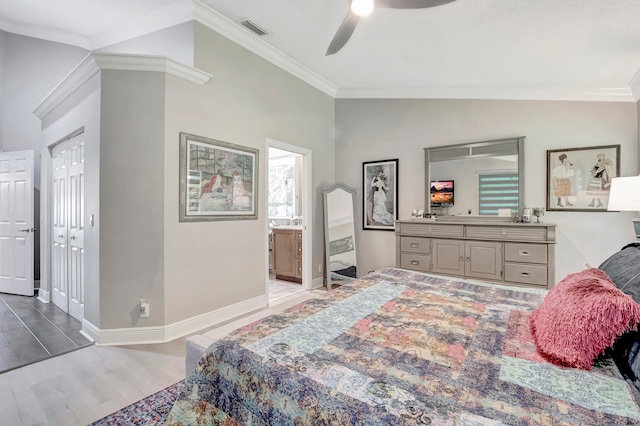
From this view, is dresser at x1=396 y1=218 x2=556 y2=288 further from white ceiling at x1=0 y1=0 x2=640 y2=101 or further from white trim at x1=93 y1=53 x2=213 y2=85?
white trim at x1=93 y1=53 x2=213 y2=85

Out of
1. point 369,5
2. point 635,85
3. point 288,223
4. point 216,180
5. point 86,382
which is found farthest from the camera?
point 288,223

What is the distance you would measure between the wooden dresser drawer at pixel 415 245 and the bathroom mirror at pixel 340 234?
2.91ft

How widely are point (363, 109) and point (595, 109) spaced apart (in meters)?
2.78

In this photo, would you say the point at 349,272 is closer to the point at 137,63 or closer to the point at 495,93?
the point at 495,93

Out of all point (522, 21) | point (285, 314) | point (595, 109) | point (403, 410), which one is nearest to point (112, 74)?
point (285, 314)

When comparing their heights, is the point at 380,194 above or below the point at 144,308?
above

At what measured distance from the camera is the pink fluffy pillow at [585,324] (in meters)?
1.07

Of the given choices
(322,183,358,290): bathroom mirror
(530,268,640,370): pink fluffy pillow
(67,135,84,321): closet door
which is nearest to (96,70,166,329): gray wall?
(67,135,84,321): closet door

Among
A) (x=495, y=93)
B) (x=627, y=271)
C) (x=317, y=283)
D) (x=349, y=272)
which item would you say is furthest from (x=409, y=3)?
(x=317, y=283)

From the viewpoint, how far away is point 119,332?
2691 millimetres

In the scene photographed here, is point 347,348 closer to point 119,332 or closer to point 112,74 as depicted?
point 119,332

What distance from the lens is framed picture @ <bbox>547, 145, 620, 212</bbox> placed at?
339cm

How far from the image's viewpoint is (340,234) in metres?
4.68

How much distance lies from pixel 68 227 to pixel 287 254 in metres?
2.76
